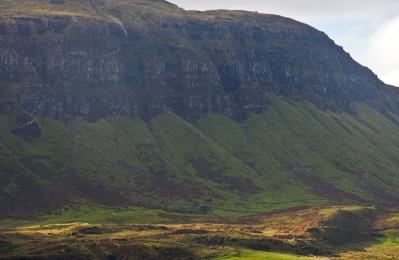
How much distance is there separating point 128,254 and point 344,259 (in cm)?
6067

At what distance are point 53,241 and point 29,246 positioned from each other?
785 cm

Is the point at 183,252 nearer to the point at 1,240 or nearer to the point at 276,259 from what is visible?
the point at 276,259

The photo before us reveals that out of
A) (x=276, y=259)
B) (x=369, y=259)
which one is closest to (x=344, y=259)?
(x=369, y=259)

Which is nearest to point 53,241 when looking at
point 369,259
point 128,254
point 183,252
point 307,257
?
point 128,254

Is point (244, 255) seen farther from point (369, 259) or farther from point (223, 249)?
point (369, 259)

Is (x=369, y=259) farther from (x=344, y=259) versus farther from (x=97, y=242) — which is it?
(x=97, y=242)

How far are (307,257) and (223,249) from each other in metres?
23.4

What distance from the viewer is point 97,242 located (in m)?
199

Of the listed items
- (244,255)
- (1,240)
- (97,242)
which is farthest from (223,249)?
(1,240)

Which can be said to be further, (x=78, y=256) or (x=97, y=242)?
(x=97, y=242)

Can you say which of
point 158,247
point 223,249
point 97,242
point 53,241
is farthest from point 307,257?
point 53,241

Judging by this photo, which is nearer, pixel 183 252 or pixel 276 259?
pixel 276 259

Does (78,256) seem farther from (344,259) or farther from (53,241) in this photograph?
(344,259)

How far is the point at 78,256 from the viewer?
18638 centimetres
